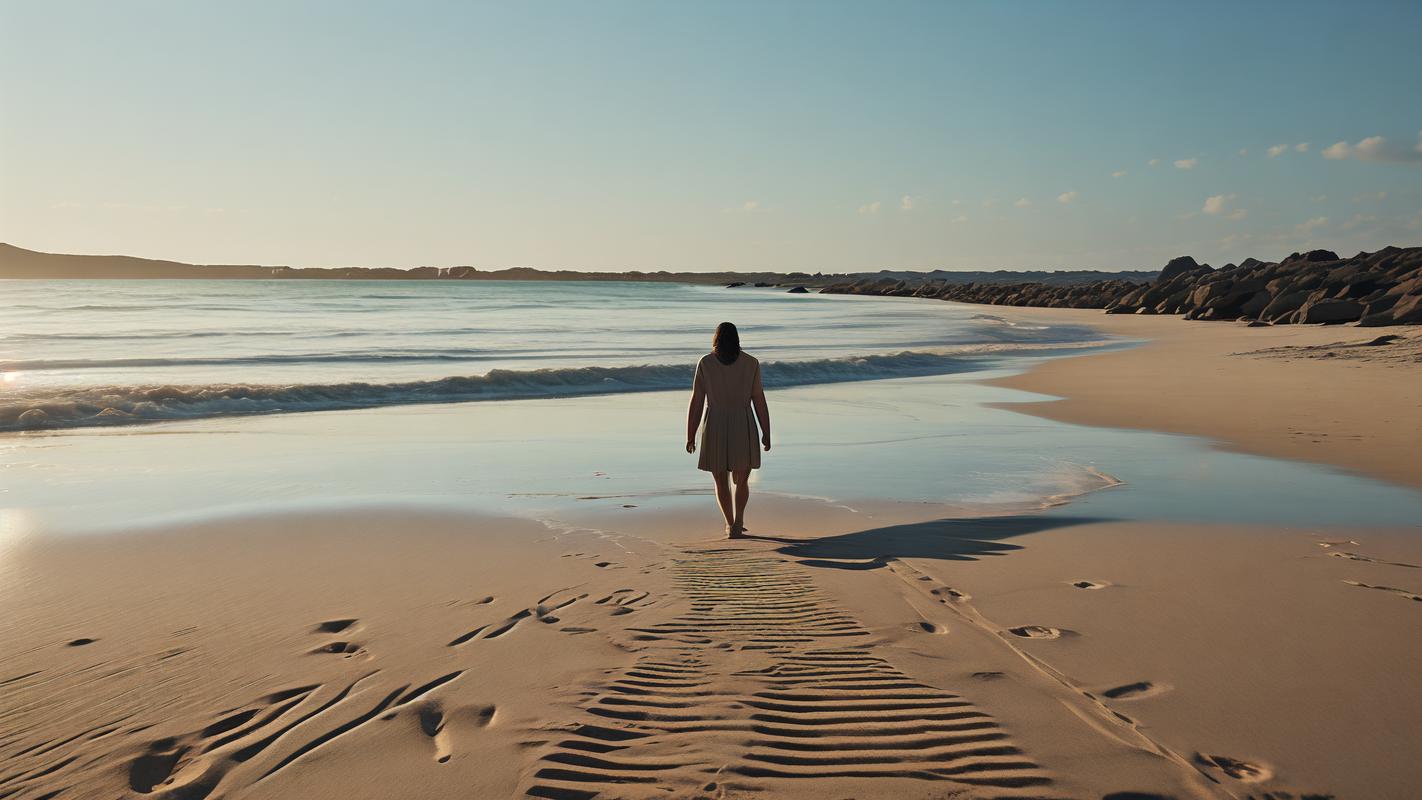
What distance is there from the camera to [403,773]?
3.20m

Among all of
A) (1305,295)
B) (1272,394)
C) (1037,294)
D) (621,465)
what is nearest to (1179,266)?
(1037,294)

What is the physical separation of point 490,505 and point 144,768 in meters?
4.45

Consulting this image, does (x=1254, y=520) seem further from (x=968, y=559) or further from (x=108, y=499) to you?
(x=108, y=499)

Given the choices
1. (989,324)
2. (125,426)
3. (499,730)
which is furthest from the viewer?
(989,324)

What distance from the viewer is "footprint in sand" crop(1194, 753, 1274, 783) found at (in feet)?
10.3

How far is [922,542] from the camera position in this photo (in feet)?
21.1

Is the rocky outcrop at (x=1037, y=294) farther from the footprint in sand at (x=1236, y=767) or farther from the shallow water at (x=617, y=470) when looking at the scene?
the footprint in sand at (x=1236, y=767)

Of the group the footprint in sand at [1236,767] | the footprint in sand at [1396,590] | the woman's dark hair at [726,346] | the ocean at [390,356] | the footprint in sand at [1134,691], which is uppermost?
the woman's dark hair at [726,346]

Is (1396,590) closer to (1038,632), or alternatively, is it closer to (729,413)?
(1038,632)

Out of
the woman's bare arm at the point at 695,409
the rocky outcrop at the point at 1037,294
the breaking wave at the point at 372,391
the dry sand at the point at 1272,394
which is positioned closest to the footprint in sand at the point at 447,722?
the woman's bare arm at the point at 695,409

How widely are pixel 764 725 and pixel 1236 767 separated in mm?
1597

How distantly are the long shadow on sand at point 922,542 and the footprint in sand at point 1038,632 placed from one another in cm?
126

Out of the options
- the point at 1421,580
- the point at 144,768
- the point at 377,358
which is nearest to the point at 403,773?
the point at 144,768

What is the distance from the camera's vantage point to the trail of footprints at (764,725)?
10.3 feet
